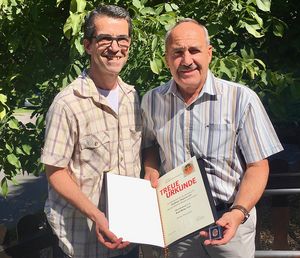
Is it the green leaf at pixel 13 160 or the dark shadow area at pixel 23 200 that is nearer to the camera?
the green leaf at pixel 13 160

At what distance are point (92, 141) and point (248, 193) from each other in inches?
28.3

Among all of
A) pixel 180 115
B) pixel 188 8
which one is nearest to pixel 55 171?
pixel 180 115

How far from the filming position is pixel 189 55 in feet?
7.39

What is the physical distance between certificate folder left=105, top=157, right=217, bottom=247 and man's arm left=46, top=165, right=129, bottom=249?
3 cm

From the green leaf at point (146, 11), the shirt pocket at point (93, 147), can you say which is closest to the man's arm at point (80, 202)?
the shirt pocket at point (93, 147)

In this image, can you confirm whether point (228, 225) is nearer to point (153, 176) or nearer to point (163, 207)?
point (163, 207)

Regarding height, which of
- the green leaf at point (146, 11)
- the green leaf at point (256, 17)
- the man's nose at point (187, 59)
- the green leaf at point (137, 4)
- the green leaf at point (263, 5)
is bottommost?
the man's nose at point (187, 59)

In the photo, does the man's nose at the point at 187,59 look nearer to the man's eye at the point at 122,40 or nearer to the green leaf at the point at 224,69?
the man's eye at the point at 122,40

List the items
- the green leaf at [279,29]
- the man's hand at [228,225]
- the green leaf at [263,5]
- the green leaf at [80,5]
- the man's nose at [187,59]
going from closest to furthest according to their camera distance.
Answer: the man's hand at [228,225], the man's nose at [187,59], the green leaf at [80,5], the green leaf at [263,5], the green leaf at [279,29]

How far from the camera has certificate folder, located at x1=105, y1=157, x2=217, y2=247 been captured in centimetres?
219

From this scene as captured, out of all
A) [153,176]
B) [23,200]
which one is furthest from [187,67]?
[23,200]

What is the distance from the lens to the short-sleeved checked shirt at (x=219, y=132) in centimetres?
228

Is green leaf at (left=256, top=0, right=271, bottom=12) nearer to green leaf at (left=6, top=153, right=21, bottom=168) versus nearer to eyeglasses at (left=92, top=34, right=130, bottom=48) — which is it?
eyeglasses at (left=92, top=34, right=130, bottom=48)

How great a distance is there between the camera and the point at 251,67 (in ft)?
10.1
